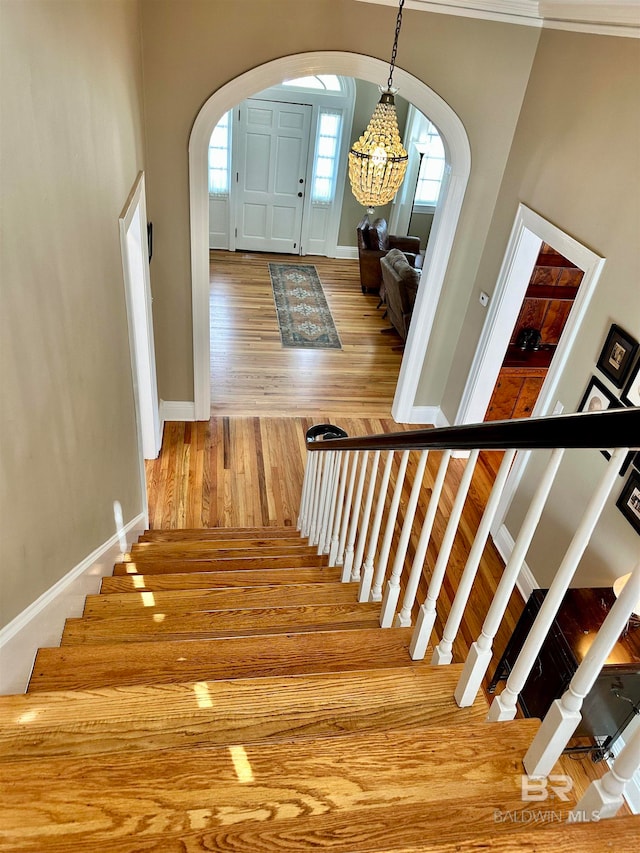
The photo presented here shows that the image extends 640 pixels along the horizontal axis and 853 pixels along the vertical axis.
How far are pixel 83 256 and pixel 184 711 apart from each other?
5.46 ft

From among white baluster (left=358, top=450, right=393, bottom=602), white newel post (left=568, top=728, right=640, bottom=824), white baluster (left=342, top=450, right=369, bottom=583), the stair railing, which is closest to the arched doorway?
white baluster (left=342, top=450, right=369, bottom=583)

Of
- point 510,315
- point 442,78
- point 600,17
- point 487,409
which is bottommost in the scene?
point 487,409

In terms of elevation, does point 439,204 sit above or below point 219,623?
above

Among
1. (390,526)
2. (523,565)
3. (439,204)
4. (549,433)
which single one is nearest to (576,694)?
(549,433)

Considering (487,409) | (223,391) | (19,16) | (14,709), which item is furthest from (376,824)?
(223,391)

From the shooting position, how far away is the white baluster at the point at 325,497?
123 inches

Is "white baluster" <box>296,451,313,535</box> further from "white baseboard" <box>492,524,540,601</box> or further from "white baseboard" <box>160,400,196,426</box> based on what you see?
"white baseboard" <box>160,400,196,426</box>

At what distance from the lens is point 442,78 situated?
4148 mm

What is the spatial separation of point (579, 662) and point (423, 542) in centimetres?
168

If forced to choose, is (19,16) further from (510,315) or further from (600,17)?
(510,315)

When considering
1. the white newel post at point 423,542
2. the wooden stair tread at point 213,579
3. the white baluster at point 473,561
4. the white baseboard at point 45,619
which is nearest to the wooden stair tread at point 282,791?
the white baluster at point 473,561

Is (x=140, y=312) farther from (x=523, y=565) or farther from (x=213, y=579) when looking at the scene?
(x=523, y=565)

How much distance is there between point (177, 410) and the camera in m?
5.36

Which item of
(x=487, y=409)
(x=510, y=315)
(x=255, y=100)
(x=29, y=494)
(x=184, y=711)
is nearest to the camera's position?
(x=184, y=711)
